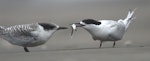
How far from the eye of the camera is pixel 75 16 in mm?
1408

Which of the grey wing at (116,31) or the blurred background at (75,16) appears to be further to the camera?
the blurred background at (75,16)

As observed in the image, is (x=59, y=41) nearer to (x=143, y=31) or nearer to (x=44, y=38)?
(x=44, y=38)

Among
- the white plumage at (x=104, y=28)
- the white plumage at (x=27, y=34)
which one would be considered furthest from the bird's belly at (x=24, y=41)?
the white plumage at (x=104, y=28)

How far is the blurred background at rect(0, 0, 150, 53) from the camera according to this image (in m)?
1.23

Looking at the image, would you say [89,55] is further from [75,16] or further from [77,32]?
[75,16]

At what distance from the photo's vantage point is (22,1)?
1607 mm

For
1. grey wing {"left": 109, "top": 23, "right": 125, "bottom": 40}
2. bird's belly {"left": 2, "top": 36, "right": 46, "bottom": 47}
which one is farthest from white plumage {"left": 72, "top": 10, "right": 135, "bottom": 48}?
bird's belly {"left": 2, "top": 36, "right": 46, "bottom": 47}

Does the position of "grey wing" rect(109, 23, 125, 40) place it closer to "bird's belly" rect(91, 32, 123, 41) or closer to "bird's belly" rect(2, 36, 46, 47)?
"bird's belly" rect(91, 32, 123, 41)

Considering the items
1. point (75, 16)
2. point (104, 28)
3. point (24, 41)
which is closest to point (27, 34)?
point (24, 41)

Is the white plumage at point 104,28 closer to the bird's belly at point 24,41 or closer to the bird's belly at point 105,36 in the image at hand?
the bird's belly at point 105,36

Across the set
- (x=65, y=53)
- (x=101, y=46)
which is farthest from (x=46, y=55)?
(x=101, y=46)

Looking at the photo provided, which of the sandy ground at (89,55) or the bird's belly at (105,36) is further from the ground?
the bird's belly at (105,36)

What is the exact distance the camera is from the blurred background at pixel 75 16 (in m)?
1.23

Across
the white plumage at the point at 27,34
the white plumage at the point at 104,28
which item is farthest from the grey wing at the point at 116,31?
the white plumage at the point at 27,34
